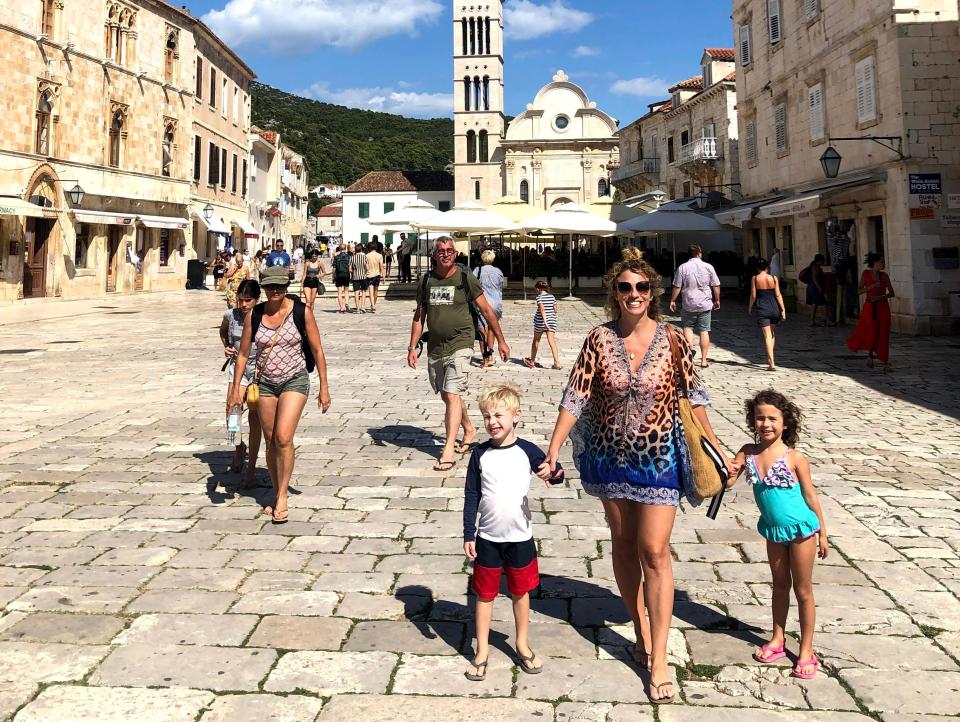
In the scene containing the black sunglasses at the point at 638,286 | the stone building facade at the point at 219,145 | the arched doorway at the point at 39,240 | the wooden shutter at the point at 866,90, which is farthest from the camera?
the stone building facade at the point at 219,145

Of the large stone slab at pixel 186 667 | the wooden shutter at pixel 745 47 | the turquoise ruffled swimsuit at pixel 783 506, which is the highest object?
the wooden shutter at pixel 745 47

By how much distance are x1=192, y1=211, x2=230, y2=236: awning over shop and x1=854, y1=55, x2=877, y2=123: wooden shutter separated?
84.2ft

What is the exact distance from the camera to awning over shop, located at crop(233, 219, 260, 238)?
128 feet

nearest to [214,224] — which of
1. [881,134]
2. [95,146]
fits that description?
[95,146]

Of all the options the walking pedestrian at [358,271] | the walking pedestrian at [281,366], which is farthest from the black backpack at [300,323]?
the walking pedestrian at [358,271]

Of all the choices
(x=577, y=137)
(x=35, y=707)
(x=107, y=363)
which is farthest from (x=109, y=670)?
(x=577, y=137)

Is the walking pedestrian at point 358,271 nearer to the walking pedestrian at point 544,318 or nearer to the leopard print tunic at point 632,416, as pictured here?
the walking pedestrian at point 544,318

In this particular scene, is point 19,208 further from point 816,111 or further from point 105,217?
point 816,111

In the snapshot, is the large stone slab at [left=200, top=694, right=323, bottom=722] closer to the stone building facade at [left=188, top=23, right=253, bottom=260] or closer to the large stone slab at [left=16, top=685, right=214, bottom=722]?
the large stone slab at [left=16, top=685, right=214, bottom=722]

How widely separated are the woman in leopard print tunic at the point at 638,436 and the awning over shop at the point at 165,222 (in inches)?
1127

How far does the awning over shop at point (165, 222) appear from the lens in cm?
2861

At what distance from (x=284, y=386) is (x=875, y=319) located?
9.29m

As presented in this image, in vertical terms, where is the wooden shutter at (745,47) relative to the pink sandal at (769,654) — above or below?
above

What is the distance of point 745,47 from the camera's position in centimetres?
2319
